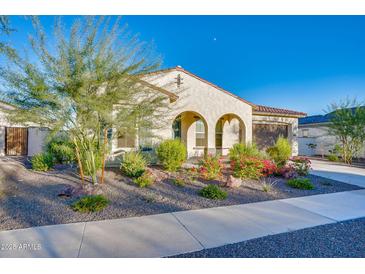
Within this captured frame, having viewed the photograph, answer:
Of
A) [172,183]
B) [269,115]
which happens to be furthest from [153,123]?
[269,115]

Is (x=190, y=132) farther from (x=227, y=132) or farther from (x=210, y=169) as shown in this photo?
(x=210, y=169)

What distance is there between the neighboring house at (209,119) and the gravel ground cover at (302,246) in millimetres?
6627

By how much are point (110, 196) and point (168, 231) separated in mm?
2799

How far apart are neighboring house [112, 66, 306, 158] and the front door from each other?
1016cm

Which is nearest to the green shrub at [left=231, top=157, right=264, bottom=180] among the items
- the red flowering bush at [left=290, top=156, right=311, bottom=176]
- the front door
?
the red flowering bush at [left=290, top=156, right=311, bottom=176]

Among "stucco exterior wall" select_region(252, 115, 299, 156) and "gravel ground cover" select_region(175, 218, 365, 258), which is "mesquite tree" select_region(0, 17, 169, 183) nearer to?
"gravel ground cover" select_region(175, 218, 365, 258)

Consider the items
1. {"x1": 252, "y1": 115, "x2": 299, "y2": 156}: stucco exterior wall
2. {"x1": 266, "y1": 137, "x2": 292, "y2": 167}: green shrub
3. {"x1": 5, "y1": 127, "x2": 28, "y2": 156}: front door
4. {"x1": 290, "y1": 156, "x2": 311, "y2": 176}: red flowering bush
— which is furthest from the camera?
{"x1": 252, "y1": 115, "x2": 299, "y2": 156}: stucco exterior wall

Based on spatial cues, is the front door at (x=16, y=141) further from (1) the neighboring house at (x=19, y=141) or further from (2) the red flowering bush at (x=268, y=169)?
(2) the red flowering bush at (x=268, y=169)

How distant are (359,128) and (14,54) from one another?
63.9 ft

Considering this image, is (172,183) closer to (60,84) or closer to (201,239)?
(201,239)

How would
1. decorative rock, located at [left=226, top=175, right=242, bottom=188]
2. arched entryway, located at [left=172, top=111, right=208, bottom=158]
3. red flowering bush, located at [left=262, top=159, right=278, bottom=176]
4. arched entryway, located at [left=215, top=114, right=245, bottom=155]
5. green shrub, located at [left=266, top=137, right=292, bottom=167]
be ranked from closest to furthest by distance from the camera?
decorative rock, located at [left=226, top=175, right=242, bottom=188], red flowering bush, located at [left=262, top=159, right=278, bottom=176], green shrub, located at [left=266, top=137, right=292, bottom=167], arched entryway, located at [left=172, top=111, right=208, bottom=158], arched entryway, located at [left=215, top=114, right=245, bottom=155]

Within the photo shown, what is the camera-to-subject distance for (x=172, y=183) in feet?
23.2

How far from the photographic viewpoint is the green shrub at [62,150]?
9.00m

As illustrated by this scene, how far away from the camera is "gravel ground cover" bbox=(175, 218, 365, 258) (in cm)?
302
